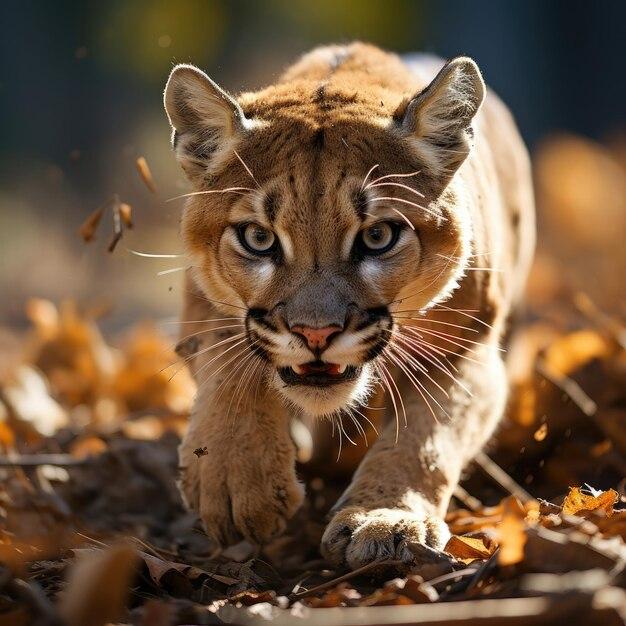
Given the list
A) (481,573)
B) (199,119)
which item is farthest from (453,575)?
(199,119)

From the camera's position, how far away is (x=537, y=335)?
26.0ft

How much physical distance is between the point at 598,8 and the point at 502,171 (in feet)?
Result: 31.8

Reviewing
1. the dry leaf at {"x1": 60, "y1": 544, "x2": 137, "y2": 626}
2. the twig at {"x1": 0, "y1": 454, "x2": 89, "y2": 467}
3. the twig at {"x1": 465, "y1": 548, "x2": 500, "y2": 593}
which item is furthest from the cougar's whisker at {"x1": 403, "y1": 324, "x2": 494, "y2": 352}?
the dry leaf at {"x1": 60, "y1": 544, "x2": 137, "y2": 626}

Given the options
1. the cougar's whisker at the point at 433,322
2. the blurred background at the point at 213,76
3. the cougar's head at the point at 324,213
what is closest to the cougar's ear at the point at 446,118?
the cougar's head at the point at 324,213

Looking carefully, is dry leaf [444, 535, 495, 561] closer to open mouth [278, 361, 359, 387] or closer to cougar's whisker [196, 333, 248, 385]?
open mouth [278, 361, 359, 387]

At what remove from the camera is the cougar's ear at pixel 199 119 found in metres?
4.42

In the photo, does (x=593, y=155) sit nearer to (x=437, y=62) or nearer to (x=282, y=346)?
(x=437, y=62)

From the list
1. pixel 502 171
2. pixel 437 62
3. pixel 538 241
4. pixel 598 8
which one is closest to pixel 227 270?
pixel 502 171

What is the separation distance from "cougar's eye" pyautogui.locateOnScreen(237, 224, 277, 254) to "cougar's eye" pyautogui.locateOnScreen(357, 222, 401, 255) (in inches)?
13.3

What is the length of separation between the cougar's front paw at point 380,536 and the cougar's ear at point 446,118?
1.38 metres

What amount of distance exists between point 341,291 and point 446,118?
1.00m

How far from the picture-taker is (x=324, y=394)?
13.7 feet

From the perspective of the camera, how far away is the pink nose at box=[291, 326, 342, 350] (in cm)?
383

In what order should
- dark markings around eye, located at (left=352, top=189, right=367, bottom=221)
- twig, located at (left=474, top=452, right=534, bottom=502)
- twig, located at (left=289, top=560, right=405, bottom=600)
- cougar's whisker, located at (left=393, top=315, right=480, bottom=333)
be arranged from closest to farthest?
1. twig, located at (left=289, top=560, right=405, bottom=600)
2. dark markings around eye, located at (left=352, top=189, right=367, bottom=221)
3. cougar's whisker, located at (left=393, top=315, right=480, bottom=333)
4. twig, located at (left=474, top=452, right=534, bottom=502)
